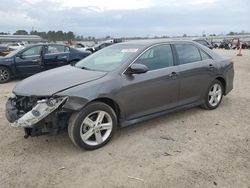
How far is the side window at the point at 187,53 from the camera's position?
5268 mm

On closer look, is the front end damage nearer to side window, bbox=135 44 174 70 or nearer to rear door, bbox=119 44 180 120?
rear door, bbox=119 44 180 120

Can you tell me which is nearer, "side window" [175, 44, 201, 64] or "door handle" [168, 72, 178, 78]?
"door handle" [168, 72, 178, 78]

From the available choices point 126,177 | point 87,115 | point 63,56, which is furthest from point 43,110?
point 63,56

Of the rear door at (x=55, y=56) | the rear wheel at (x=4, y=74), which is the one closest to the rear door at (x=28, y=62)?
the rear door at (x=55, y=56)

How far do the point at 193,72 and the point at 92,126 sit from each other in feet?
7.75

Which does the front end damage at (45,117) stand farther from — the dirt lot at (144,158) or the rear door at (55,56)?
the rear door at (55,56)

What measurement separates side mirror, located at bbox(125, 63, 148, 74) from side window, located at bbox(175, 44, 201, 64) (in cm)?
115

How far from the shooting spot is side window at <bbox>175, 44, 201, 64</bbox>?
527 centimetres

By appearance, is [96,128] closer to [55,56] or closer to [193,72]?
[193,72]

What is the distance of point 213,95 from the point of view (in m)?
5.93

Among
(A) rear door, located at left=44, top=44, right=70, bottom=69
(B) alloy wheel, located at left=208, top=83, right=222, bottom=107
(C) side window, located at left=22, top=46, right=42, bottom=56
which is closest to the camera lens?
(B) alloy wheel, located at left=208, top=83, right=222, bottom=107

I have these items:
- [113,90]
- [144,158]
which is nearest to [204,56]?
[113,90]

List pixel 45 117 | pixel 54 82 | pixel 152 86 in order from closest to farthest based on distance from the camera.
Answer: pixel 45 117, pixel 54 82, pixel 152 86

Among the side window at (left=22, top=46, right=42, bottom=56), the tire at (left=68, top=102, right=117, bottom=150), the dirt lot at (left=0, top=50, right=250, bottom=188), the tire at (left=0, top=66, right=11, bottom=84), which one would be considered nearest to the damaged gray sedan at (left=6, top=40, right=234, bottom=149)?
the tire at (left=68, top=102, right=117, bottom=150)
